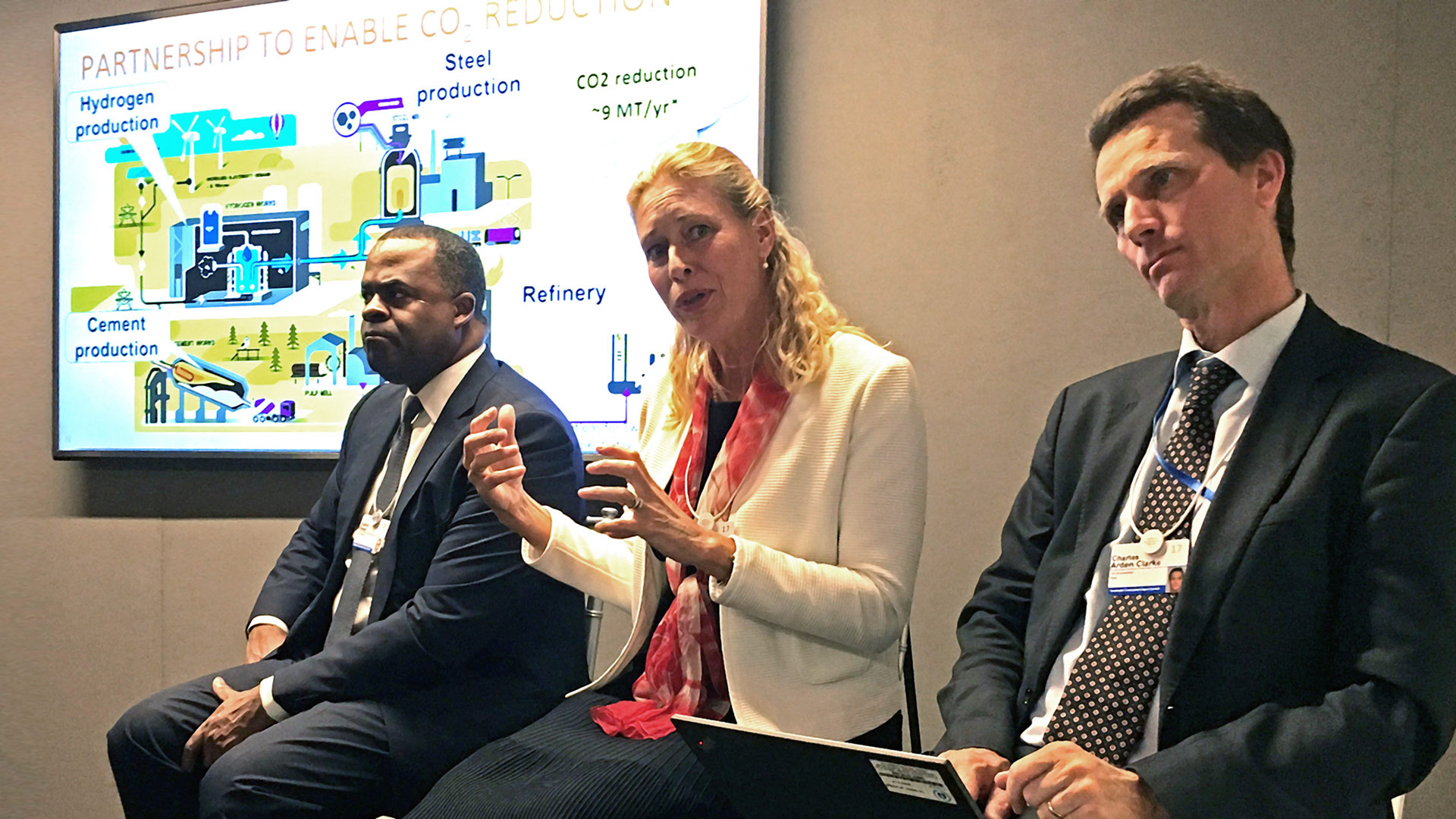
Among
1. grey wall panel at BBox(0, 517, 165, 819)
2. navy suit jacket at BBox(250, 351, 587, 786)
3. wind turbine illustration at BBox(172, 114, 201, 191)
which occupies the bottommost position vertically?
grey wall panel at BBox(0, 517, 165, 819)

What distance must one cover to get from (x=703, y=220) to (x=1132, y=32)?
4.24ft

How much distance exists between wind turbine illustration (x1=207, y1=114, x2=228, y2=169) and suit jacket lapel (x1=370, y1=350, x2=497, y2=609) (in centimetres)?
147

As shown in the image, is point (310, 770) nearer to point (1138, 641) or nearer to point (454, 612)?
point (454, 612)

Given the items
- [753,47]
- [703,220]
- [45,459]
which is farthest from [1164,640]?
[45,459]

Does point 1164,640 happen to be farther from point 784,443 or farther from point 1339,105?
point 1339,105

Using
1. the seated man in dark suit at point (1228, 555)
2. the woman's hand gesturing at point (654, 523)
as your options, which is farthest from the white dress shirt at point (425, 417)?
the seated man in dark suit at point (1228, 555)

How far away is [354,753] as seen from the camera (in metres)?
2.21

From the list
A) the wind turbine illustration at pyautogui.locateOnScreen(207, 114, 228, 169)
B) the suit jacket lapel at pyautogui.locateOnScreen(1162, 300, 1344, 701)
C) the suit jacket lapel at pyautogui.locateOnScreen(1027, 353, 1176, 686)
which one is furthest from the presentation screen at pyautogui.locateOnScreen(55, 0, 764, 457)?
the suit jacket lapel at pyautogui.locateOnScreen(1162, 300, 1344, 701)

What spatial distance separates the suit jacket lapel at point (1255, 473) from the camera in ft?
4.58

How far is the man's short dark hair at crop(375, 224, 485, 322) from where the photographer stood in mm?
2686

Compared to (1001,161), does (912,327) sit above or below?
below

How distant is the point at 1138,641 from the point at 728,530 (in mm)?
762

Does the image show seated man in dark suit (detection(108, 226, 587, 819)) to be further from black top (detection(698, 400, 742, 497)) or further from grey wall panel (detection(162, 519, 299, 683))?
grey wall panel (detection(162, 519, 299, 683))

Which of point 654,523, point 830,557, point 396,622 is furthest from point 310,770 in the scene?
point 830,557
